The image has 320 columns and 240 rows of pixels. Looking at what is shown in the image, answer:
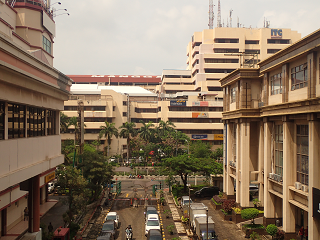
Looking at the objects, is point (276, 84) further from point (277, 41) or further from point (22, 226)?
point (277, 41)

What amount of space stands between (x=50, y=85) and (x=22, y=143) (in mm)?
4670

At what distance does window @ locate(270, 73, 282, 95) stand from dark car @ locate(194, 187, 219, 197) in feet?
62.0

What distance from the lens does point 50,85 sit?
1867 centimetres

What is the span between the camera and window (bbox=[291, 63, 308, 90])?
21828 millimetres

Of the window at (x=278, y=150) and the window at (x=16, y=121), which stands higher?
the window at (x=16, y=121)

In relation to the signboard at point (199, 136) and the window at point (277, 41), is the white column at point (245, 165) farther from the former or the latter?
the window at point (277, 41)

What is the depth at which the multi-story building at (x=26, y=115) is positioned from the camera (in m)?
13.8

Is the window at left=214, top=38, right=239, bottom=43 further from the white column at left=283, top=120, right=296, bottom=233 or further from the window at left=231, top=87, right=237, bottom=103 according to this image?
the white column at left=283, top=120, right=296, bottom=233

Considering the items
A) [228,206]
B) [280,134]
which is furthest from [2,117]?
[228,206]

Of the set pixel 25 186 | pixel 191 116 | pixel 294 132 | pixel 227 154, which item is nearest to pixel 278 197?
pixel 294 132

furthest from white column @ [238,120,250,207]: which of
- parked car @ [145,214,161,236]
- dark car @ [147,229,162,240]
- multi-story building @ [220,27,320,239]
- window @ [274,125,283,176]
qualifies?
dark car @ [147,229,162,240]

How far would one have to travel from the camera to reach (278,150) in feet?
86.3

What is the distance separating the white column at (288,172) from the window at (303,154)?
0.42 m

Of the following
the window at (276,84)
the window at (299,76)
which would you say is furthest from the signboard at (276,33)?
the window at (299,76)
